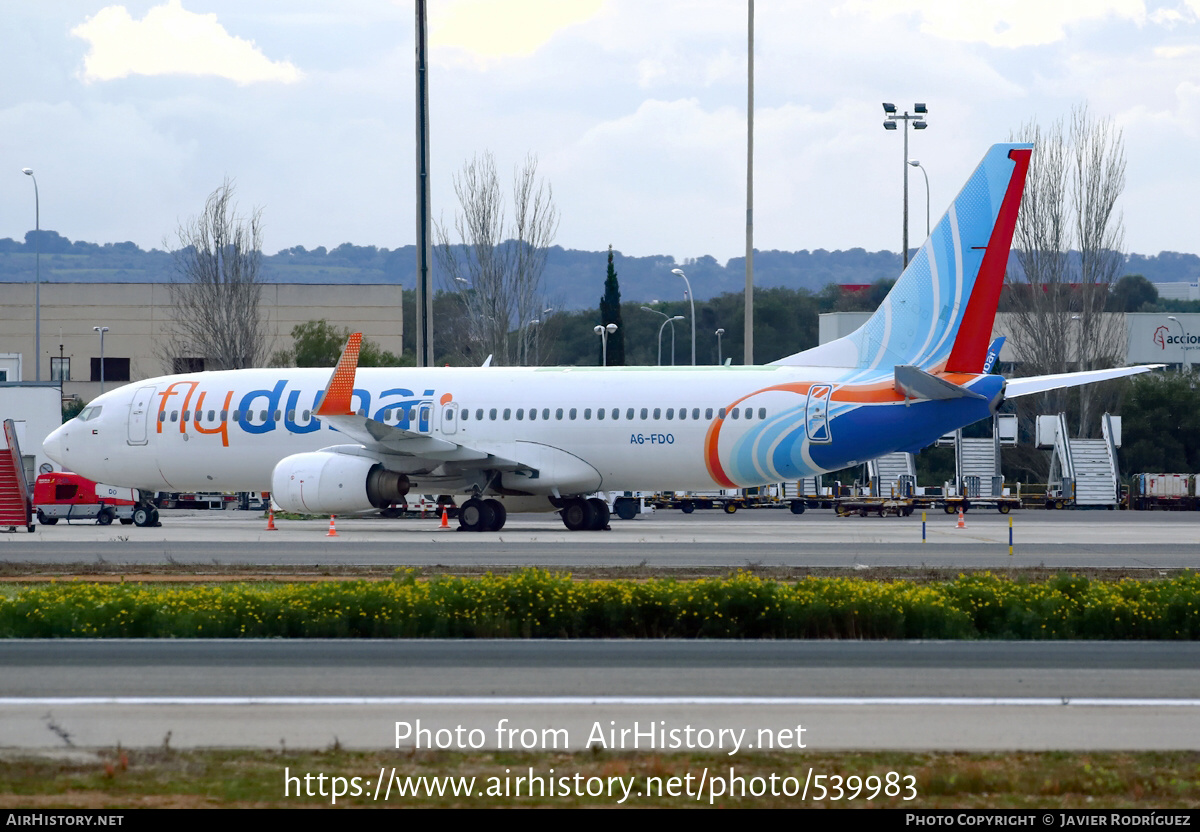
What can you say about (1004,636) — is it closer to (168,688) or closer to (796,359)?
(168,688)

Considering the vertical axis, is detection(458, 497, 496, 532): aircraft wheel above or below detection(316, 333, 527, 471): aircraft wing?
below

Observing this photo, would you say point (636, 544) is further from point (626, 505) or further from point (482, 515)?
point (626, 505)

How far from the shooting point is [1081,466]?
56.5 m

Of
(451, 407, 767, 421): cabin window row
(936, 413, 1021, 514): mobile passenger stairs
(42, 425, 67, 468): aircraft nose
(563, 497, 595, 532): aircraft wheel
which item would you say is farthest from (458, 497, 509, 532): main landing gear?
(936, 413, 1021, 514): mobile passenger stairs

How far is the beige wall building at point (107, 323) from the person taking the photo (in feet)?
287

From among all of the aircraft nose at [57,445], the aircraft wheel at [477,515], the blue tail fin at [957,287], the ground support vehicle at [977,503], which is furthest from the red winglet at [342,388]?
the ground support vehicle at [977,503]

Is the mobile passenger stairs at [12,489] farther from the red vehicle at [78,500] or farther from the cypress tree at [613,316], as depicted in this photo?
the cypress tree at [613,316]

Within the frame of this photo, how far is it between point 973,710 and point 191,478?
30774 mm

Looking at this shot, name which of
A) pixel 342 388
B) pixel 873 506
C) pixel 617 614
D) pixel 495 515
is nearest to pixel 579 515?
pixel 495 515

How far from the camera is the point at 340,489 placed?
111 feet

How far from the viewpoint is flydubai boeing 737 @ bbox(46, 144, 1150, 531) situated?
32.1 m

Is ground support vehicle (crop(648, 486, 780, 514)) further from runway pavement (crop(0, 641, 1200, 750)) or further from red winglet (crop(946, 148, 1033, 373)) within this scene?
runway pavement (crop(0, 641, 1200, 750))

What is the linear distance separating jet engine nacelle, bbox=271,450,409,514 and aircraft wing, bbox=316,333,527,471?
0.69 meters

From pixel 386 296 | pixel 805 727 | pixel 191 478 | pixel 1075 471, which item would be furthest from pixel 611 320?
pixel 805 727
